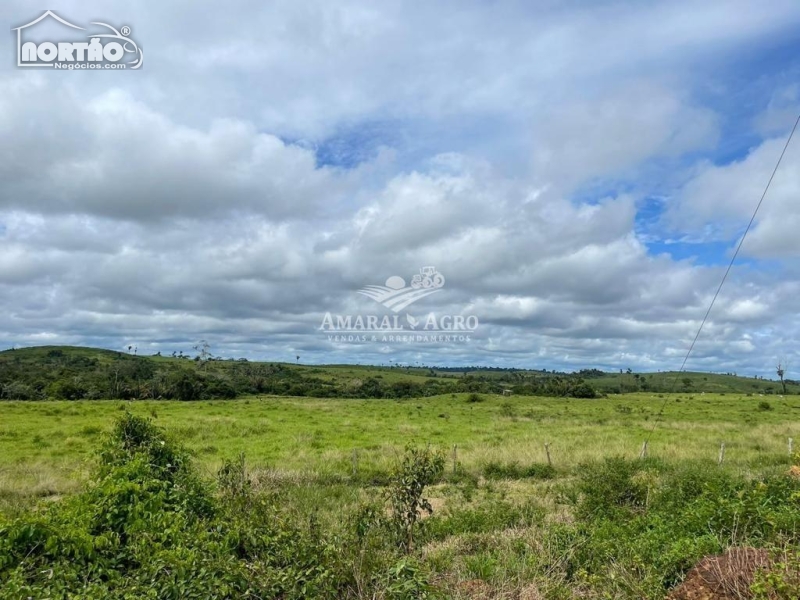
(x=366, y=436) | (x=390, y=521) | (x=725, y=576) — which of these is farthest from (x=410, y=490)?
(x=366, y=436)

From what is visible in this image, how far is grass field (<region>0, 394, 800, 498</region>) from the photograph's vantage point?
20188 millimetres

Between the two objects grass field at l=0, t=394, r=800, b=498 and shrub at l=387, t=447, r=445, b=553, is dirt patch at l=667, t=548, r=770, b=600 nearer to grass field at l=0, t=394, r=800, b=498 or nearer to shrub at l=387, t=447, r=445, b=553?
shrub at l=387, t=447, r=445, b=553

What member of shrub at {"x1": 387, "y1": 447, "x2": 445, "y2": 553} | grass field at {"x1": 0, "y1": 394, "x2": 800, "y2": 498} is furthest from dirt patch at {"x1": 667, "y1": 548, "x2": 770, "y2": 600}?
grass field at {"x1": 0, "y1": 394, "x2": 800, "y2": 498}

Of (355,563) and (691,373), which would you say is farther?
(691,373)

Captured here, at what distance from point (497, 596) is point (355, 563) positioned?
5.33 ft

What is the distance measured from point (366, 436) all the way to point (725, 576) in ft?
80.3

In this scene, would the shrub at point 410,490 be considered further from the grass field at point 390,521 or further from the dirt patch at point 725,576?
the dirt patch at point 725,576

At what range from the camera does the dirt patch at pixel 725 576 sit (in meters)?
5.65

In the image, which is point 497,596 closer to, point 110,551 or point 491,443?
point 110,551

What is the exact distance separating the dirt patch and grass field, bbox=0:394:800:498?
29.2ft

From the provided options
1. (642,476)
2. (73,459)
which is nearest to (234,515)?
(642,476)

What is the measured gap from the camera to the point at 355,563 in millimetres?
5957

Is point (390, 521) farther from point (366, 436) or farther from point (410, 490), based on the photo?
point (366, 436)

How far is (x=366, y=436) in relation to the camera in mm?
29312
